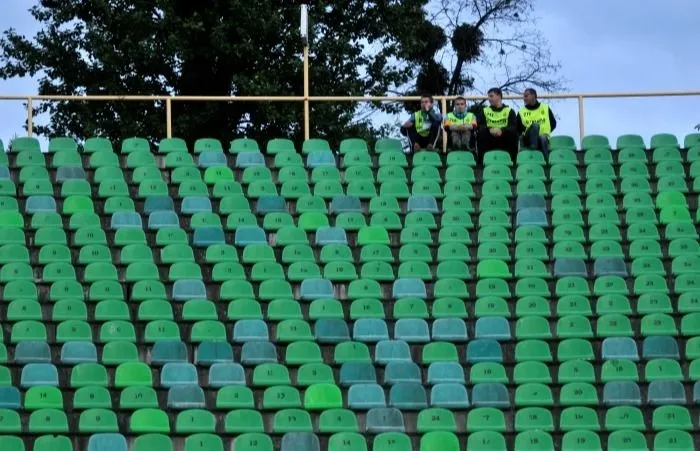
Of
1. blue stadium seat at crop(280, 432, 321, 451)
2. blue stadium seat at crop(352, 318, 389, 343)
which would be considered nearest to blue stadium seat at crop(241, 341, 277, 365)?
blue stadium seat at crop(352, 318, 389, 343)

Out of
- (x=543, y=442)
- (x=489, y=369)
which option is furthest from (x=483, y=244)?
(x=543, y=442)

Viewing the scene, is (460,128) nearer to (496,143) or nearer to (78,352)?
(496,143)

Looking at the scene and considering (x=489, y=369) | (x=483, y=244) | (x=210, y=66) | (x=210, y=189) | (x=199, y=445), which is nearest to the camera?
(x=199, y=445)

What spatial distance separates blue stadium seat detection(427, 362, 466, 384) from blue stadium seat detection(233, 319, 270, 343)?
1446mm

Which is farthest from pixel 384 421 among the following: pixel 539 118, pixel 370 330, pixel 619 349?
pixel 539 118

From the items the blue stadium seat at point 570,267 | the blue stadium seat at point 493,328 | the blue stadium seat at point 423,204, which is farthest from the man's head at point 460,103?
the blue stadium seat at point 493,328

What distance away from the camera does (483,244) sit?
16.5 metres

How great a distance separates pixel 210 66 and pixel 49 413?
12.7m

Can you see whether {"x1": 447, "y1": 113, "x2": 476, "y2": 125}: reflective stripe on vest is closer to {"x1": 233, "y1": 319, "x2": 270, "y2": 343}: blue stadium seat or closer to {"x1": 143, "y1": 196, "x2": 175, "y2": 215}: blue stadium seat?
{"x1": 143, "y1": 196, "x2": 175, "y2": 215}: blue stadium seat

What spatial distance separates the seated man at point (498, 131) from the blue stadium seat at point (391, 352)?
140 inches

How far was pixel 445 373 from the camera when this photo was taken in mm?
14859

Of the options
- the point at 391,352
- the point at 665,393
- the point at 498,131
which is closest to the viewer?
the point at 665,393

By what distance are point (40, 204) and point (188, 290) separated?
2071 mm

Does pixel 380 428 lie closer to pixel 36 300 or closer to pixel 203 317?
pixel 203 317
